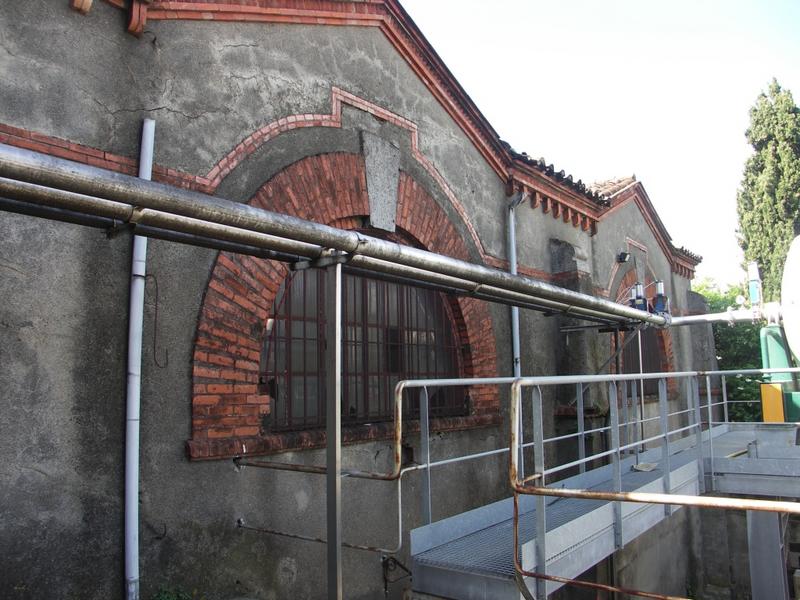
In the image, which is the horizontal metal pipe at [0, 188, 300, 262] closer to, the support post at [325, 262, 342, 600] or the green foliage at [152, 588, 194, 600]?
the support post at [325, 262, 342, 600]

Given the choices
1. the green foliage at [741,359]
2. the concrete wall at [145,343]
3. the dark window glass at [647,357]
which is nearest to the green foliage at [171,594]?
the concrete wall at [145,343]

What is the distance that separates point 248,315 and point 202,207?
1921mm

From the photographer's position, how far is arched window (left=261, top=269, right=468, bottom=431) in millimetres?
5918

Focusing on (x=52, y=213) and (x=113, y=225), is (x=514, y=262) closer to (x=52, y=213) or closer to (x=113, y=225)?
(x=113, y=225)

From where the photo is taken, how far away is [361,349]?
267 inches

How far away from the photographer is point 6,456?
389cm

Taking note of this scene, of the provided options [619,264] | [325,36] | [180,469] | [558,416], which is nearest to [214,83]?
[325,36]

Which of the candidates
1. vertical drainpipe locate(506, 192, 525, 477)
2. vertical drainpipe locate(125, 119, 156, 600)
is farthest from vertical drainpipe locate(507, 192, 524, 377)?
vertical drainpipe locate(125, 119, 156, 600)

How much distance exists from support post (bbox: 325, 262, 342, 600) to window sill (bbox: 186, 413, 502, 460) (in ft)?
3.81

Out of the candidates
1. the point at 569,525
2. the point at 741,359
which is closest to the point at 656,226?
the point at 741,359

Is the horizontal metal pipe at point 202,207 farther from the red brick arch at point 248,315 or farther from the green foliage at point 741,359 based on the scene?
the green foliage at point 741,359

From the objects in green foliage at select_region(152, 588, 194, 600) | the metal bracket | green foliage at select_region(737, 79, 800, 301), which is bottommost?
green foliage at select_region(152, 588, 194, 600)

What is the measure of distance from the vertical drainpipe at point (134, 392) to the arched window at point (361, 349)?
1376 mm

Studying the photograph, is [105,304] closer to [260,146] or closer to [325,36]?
[260,146]
